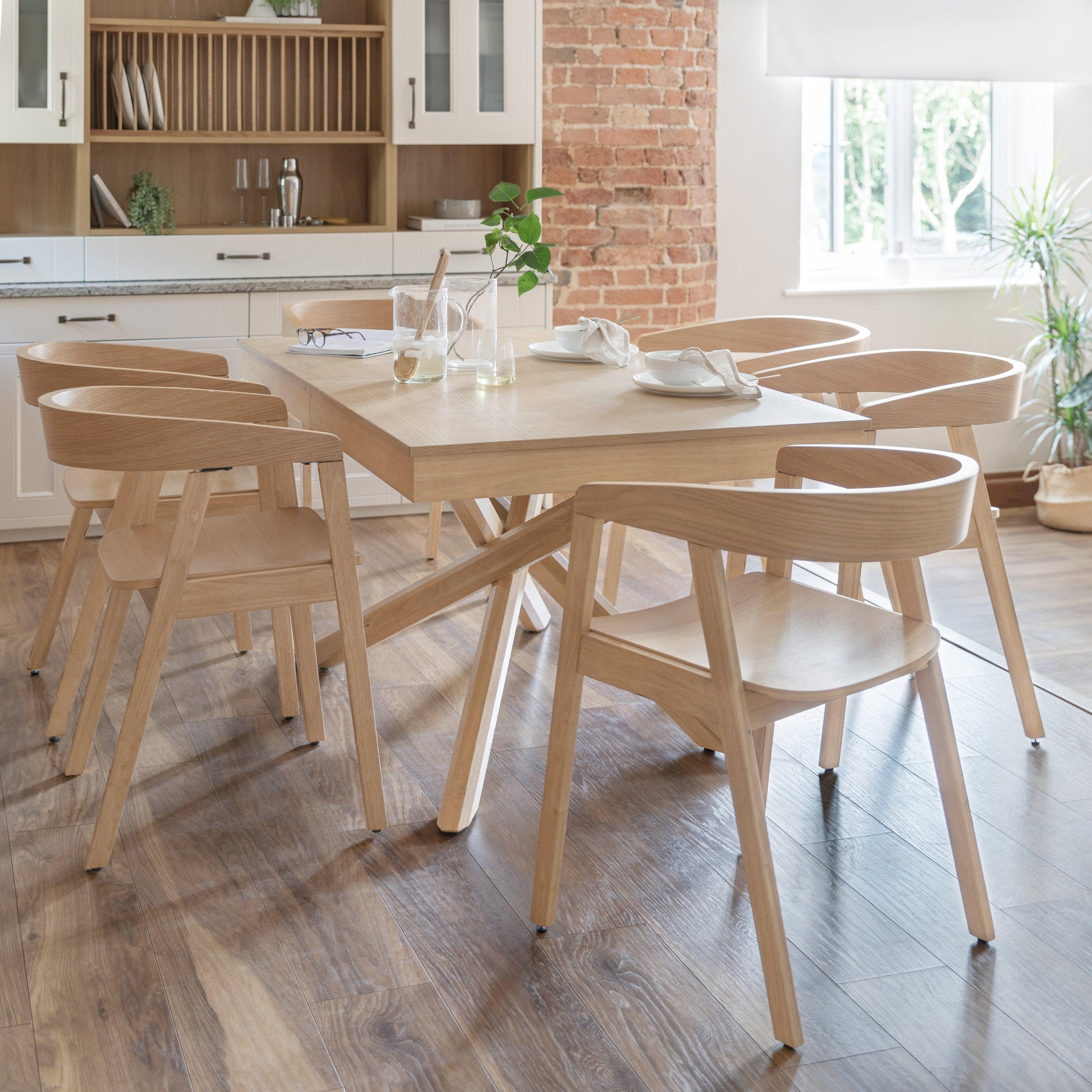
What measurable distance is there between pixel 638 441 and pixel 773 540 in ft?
1.76

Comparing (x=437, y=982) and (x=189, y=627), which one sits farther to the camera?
(x=189, y=627)

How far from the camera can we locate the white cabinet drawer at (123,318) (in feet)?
14.1

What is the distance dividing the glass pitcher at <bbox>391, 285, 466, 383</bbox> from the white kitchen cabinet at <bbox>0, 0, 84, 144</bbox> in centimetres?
235

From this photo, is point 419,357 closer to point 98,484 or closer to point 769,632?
point 98,484

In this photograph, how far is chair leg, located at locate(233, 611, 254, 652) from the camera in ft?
11.0

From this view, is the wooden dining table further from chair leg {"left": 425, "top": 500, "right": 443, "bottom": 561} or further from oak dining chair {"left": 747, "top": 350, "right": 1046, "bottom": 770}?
chair leg {"left": 425, "top": 500, "right": 443, "bottom": 561}

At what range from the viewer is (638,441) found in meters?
2.19

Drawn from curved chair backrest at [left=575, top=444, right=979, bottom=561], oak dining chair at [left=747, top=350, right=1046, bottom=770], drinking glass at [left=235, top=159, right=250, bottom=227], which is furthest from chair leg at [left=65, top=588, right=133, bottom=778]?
drinking glass at [left=235, top=159, right=250, bottom=227]

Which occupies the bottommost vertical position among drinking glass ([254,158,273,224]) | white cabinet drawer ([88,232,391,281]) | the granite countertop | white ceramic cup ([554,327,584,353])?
white ceramic cup ([554,327,584,353])

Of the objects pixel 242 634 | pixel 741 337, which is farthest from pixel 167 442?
pixel 741 337

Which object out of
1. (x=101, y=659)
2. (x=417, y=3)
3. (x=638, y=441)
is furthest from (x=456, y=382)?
(x=417, y=3)

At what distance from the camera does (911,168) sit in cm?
600

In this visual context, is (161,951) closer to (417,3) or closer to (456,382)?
(456,382)

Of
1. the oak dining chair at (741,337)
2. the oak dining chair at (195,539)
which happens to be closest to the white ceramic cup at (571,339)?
the oak dining chair at (741,337)
